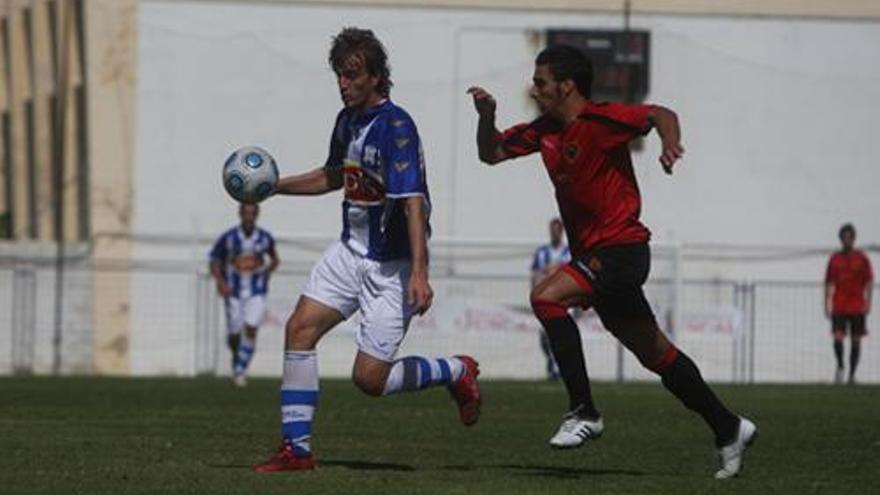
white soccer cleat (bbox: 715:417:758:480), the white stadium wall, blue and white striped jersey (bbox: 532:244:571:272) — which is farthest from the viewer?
the white stadium wall

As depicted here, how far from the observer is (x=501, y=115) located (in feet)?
116

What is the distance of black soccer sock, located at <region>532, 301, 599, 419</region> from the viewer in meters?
11.1

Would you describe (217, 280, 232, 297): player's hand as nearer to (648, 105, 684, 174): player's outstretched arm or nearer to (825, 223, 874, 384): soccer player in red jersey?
(825, 223, 874, 384): soccer player in red jersey

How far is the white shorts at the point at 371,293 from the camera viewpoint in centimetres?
1130

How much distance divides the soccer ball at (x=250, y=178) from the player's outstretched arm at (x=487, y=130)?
3.48 ft

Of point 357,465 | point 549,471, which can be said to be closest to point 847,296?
point 549,471

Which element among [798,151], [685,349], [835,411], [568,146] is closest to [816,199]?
[798,151]

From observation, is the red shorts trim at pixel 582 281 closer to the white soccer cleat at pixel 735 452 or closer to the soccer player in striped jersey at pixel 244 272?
the white soccer cleat at pixel 735 452

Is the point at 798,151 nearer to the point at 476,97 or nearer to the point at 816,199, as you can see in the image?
the point at 816,199

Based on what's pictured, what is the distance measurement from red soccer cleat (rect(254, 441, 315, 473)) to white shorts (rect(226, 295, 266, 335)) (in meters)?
15.6

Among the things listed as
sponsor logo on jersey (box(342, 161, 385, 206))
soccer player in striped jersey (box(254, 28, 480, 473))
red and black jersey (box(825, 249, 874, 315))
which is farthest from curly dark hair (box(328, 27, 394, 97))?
red and black jersey (box(825, 249, 874, 315))

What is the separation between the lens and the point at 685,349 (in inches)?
1292

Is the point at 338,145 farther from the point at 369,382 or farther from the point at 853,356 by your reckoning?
the point at 853,356

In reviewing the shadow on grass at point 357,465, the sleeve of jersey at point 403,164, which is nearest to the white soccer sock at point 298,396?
the shadow on grass at point 357,465
